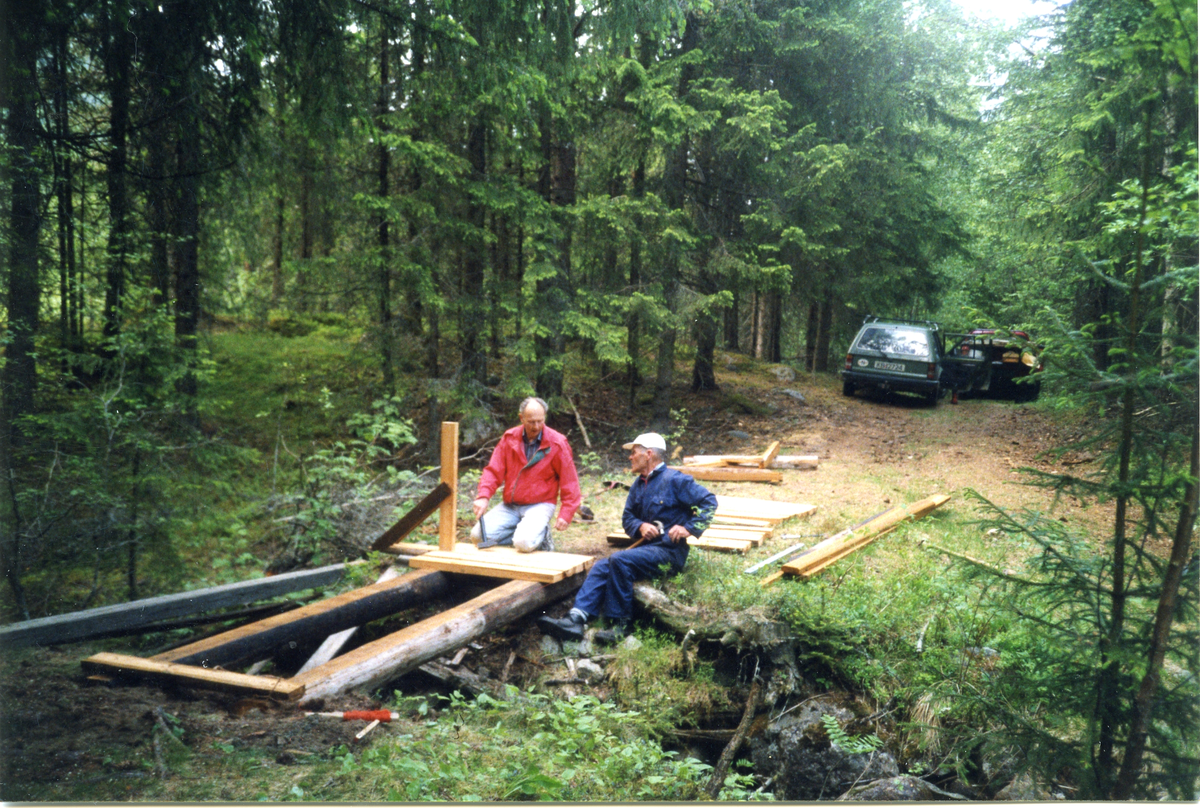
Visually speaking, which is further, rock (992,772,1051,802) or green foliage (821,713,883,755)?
green foliage (821,713,883,755)

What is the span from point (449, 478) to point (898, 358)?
8.56 meters

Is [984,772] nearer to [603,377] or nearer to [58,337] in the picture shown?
[58,337]

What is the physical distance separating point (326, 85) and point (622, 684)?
4.53 m

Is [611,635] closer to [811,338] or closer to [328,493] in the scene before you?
[328,493]

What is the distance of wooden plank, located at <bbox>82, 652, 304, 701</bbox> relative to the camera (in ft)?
10.8

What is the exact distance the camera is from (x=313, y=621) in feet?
14.4

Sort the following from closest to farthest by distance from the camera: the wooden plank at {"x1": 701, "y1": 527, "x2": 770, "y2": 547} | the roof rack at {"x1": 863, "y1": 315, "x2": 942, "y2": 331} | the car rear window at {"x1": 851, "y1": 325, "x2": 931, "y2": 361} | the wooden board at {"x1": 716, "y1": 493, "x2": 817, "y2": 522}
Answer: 1. the wooden plank at {"x1": 701, "y1": 527, "x2": 770, "y2": 547}
2. the wooden board at {"x1": 716, "y1": 493, "x2": 817, "y2": 522}
3. the car rear window at {"x1": 851, "y1": 325, "x2": 931, "y2": 361}
4. the roof rack at {"x1": 863, "y1": 315, "x2": 942, "y2": 331}

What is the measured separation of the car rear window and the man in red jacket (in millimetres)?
7558

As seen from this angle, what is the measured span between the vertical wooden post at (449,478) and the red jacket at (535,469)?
1.58ft

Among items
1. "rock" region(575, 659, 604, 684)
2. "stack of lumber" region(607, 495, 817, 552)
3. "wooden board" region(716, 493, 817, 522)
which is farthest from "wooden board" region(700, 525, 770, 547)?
"rock" region(575, 659, 604, 684)

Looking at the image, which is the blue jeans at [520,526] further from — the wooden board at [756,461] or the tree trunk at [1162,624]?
the wooden board at [756,461]

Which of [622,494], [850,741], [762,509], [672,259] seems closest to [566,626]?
[850,741]

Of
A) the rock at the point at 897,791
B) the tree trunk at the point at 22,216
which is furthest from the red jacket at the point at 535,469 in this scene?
the tree trunk at the point at 22,216

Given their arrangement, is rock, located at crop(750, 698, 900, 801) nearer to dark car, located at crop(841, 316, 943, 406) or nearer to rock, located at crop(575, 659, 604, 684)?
rock, located at crop(575, 659, 604, 684)
